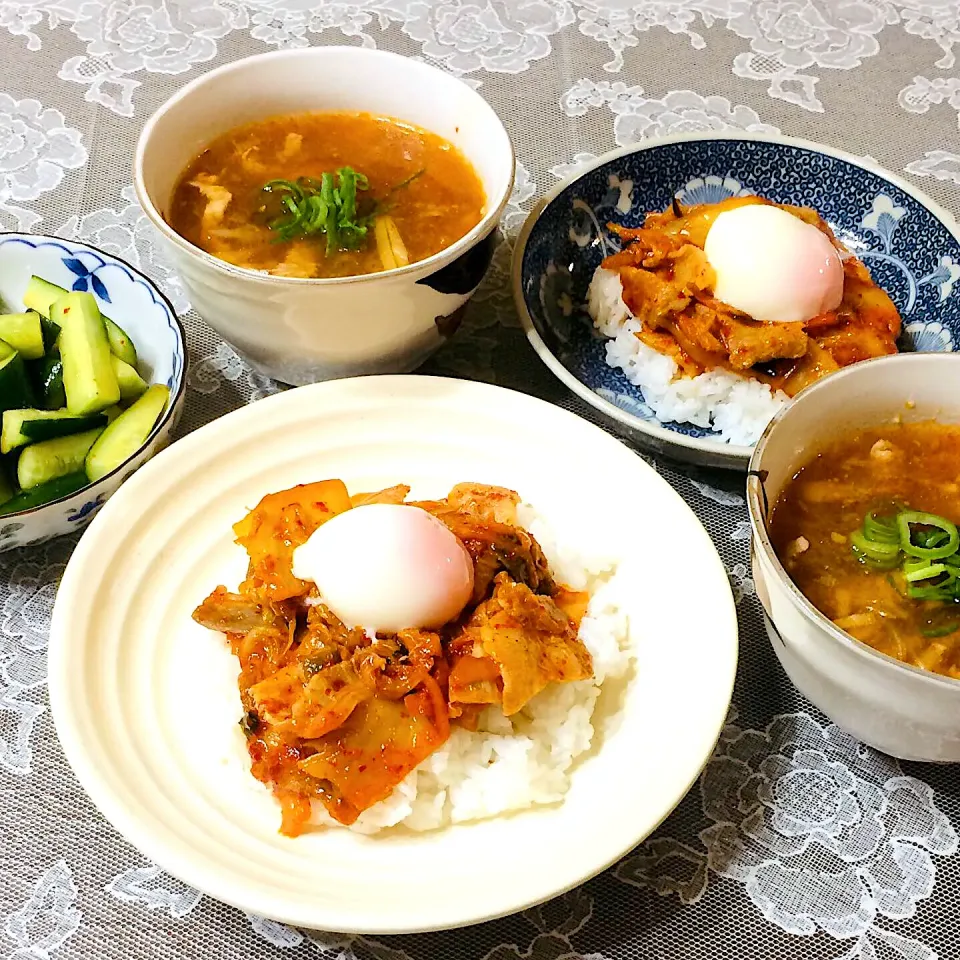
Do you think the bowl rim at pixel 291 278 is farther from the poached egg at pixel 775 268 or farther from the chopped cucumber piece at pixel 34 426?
the poached egg at pixel 775 268

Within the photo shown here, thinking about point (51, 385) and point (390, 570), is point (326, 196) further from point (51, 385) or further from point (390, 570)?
point (390, 570)

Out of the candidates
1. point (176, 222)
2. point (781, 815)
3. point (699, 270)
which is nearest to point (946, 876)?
point (781, 815)

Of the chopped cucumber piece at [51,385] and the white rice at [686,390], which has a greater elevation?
the chopped cucumber piece at [51,385]

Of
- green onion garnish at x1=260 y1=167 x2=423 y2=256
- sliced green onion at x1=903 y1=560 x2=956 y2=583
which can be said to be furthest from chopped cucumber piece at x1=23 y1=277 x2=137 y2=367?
sliced green onion at x1=903 y1=560 x2=956 y2=583

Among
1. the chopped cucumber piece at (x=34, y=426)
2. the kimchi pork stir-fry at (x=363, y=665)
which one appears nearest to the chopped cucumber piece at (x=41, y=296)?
the chopped cucumber piece at (x=34, y=426)

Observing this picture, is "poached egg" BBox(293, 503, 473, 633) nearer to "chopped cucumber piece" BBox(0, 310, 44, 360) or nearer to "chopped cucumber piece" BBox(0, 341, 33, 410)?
"chopped cucumber piece" BBox(0, 341, 33, 410)

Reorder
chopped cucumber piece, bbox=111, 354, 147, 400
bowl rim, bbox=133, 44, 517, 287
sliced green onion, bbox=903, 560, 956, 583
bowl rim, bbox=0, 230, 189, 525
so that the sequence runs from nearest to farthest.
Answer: sliced green onion, bbox=903, 560, 956, 583 < bowl rim, bbox=0, 230, 189, 525 < bowl rim, bbox=133, 44, 517, 287 < chopped cucumber piece, bbox=111, 354, 147, 400

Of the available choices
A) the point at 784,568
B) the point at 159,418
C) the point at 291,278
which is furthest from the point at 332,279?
the point at 784,568
